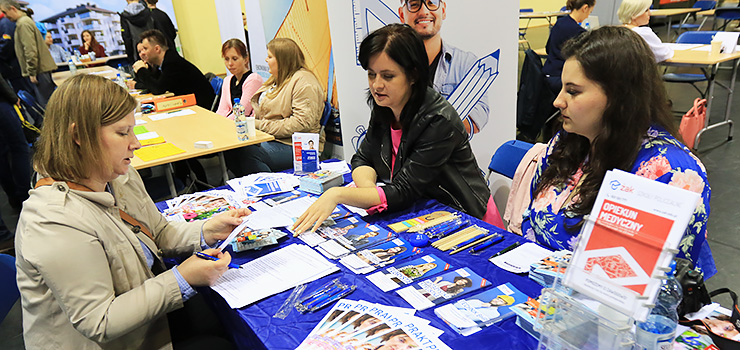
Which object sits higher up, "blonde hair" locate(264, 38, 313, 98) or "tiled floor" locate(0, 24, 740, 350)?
"blonde hair" locate(264, 38, 313, 98)

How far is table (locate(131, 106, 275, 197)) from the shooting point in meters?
3.01

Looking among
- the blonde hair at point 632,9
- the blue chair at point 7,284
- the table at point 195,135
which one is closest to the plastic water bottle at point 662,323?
the blue chair at point 7,284

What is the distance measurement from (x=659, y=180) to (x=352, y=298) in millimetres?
1010

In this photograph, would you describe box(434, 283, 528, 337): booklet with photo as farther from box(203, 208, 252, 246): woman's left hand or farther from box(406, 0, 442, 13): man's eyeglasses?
box(406, 0, 442, 13): man's eyeglasses

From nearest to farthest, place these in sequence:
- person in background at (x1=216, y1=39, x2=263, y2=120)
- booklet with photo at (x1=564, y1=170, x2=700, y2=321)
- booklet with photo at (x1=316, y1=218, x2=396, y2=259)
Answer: booklet with photo at (x1=564, y1=170, x2=700, y2=321) → booklet with photo at (x1=316, y1=218, x2=396, y2=259) → person in background at (x1=216, y1=39, x2=263, y2=120)

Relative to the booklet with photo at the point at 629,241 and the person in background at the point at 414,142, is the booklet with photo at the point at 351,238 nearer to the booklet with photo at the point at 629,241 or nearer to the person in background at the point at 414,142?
the person in background at the point at 414,142

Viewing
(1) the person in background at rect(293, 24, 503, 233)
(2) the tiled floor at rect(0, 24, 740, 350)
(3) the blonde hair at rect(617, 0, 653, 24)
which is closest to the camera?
(1) the person in background at rect(293, 24, 503, 233)

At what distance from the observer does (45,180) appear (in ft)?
4.23

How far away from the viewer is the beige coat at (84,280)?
1186 millimetres

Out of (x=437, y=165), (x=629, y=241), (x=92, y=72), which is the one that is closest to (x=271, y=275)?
(x=437, y=165)

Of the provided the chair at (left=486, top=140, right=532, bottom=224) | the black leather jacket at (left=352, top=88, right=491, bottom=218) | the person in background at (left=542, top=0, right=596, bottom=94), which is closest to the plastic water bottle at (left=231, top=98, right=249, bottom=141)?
the black leather jacket at (left=352, top=88, right=491, bottom=218)

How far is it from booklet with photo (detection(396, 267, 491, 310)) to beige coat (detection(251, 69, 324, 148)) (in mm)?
2441

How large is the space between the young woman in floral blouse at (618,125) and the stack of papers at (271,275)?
84 cm

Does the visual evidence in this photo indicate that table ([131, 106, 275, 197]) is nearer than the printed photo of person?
No
